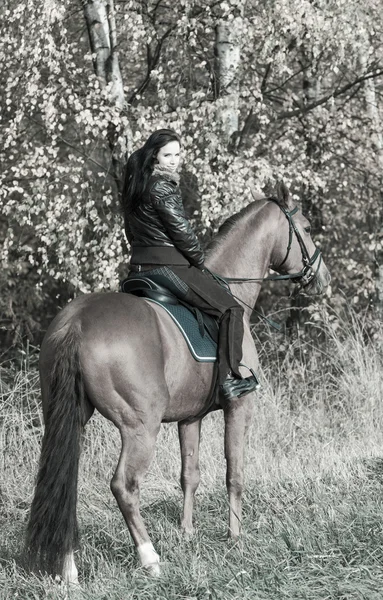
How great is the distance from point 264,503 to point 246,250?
1.79 metres

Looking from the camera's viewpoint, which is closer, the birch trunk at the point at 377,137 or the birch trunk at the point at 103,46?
the birch trunk at the point at 103,46

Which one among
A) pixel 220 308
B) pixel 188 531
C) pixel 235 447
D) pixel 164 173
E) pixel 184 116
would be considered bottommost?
pixel 188 531

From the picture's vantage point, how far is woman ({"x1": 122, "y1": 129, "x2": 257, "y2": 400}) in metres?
5.74

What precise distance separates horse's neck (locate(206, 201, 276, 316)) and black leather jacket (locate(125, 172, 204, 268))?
631 millimetres

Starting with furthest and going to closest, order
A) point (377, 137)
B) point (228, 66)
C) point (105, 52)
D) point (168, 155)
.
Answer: point (377, 137)
point (228, 66)
point (105, 52)
point (168, 155)

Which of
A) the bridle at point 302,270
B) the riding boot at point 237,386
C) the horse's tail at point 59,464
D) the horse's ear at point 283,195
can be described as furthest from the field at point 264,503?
the horse's ear at point 283,195

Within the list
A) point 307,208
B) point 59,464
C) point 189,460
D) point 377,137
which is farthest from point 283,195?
point 307,208

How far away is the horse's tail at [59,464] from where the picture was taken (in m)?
4.93

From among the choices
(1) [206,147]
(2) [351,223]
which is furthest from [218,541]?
(2) [351,223]

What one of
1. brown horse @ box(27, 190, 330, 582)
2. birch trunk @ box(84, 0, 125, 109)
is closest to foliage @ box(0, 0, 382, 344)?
birch trunk @ box(84, 0, 125, 109)

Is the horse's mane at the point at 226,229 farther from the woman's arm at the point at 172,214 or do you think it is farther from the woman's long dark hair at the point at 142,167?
the woman's long dark hair at the point at 142,167

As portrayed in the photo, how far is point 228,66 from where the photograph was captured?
10398 mm

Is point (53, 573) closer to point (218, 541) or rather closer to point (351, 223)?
point (218, 541)

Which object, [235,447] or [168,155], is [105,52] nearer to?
[168,155]
